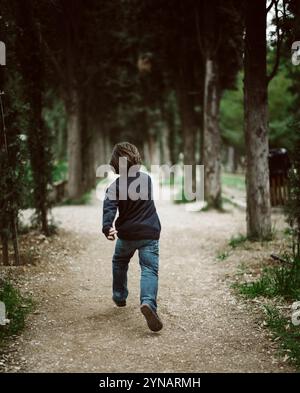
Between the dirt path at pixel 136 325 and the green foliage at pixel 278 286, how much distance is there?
267 millimetres

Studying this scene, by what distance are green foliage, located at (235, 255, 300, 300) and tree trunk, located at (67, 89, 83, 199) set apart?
12.2 metres


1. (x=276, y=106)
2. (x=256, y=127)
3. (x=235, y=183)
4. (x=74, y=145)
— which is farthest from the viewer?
(x=235, y=183)

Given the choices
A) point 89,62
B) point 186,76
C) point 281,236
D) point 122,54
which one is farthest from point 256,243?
point 122,54

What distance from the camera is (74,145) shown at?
18.2 m

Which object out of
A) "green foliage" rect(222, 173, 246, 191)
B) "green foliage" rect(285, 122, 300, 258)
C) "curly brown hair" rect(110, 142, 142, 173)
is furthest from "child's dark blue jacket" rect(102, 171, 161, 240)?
"green foliage" rect(222, 173, 246, 191)

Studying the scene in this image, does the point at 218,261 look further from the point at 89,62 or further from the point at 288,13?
the point at 89,62

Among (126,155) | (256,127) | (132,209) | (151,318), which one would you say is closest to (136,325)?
(151,318)

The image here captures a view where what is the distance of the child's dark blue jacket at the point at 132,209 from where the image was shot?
17.1ft

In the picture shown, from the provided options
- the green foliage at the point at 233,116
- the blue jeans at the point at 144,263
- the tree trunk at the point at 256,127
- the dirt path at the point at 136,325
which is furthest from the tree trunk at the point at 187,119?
the blue jeans at the point at 144,263

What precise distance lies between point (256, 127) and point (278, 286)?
428 centimetres

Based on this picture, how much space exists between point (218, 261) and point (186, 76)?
443 inches

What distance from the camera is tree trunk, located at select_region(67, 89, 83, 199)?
59.5 ft

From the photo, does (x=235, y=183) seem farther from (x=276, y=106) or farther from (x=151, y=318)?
(x=151, y=318)

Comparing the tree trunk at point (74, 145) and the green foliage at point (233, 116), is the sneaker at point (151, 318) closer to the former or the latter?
the tree trunk at point (74, 145)
